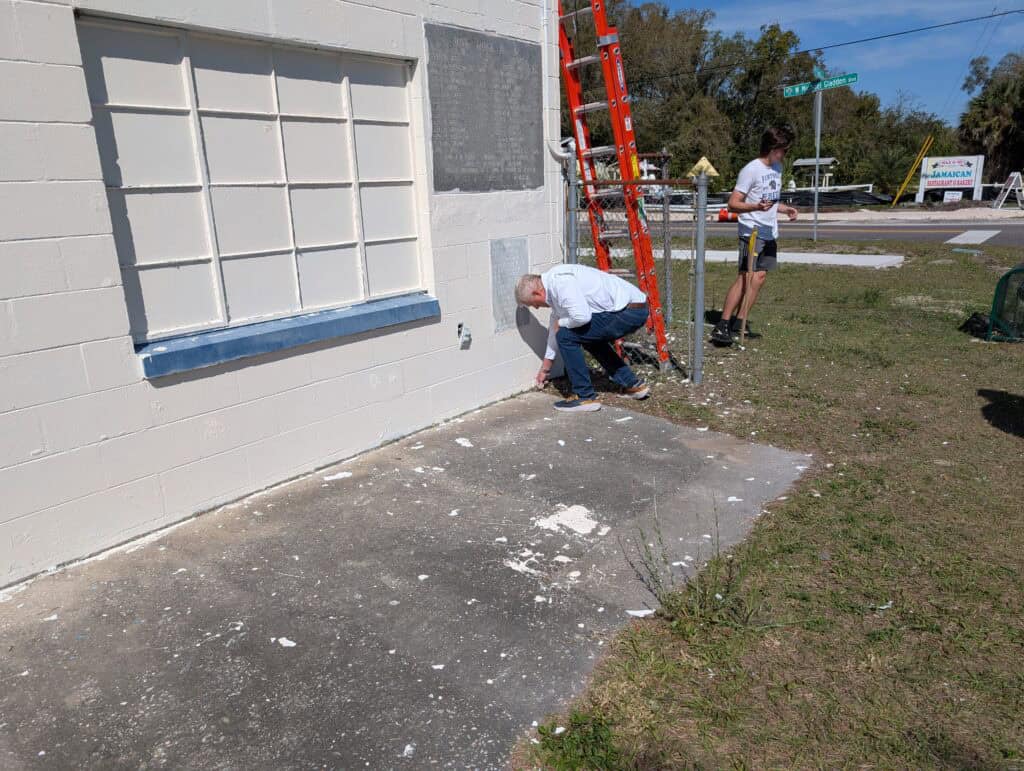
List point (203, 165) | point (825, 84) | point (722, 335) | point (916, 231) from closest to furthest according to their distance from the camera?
point (203, 165), point (722, 335), point (825, 84), point (916, 231)

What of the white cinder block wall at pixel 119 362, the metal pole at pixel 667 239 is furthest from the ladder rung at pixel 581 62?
the metal pole at pixel 667 239

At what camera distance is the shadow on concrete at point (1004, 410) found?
511 cm

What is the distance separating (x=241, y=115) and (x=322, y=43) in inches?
27.5

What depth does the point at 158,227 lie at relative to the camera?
12.5ft

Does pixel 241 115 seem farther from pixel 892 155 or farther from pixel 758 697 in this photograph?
pixel 892 155

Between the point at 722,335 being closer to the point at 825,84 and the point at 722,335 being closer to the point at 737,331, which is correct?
the point at 737,331

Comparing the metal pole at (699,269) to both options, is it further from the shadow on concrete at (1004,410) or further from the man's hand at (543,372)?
the shadow on concrete at (1004,410)

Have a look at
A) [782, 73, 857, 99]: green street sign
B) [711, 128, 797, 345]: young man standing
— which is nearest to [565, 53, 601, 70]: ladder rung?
[711, 128, 797, 345]: young man standing

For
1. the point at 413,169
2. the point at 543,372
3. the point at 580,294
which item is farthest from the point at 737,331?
the point at 413,169

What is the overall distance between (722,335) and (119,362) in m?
5.78

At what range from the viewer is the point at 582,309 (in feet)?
17.8

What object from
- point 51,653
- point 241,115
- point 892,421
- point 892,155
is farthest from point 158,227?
point 892,155

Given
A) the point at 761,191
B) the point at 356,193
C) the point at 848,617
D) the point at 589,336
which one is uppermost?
the point at 356,193

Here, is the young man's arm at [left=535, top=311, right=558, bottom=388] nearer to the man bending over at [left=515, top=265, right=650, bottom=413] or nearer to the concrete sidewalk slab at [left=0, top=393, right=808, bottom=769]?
the man bending over at [left=515, top=265, right=650, bottom=413]
